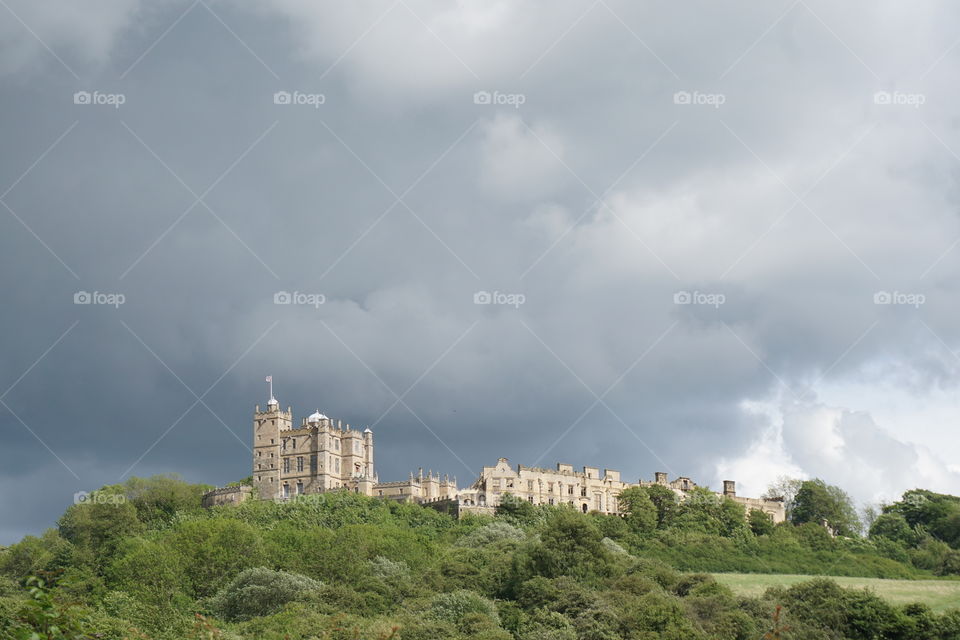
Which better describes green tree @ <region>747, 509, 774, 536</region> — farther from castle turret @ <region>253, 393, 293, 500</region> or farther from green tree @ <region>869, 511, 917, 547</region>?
castle turret @ <region>253, 393, 293, 500</region>

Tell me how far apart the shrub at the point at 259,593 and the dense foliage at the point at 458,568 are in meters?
0.11

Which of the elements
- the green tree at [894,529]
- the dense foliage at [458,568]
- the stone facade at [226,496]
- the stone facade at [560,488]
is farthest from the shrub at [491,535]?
the green tree at [894,529]

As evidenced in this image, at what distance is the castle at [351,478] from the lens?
352ft

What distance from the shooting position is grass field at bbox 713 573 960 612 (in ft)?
248

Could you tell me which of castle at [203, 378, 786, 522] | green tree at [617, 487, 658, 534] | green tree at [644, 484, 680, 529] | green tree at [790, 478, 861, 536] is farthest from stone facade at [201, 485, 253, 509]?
green tree at [790, 478, 861, 536]

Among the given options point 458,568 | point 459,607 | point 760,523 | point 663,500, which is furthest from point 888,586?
point 459,607

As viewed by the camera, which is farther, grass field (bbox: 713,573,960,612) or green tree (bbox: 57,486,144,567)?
green tree (bbox: 57,486,144,567)

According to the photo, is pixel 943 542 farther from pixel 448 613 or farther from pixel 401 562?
pixel 448 613

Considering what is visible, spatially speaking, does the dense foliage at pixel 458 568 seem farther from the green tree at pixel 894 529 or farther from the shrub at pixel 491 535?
the shrub at pixel 491 535

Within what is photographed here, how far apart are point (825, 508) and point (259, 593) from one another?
73631 millimetres

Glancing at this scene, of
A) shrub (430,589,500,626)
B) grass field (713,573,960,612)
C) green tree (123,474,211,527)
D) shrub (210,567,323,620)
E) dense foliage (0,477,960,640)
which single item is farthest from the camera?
green tree (123,474,211,527)

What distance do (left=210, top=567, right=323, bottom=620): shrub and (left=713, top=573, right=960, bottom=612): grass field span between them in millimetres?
27583

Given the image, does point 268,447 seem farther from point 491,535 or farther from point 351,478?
point 491,535

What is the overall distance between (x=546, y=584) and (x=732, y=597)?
34.8 feet
